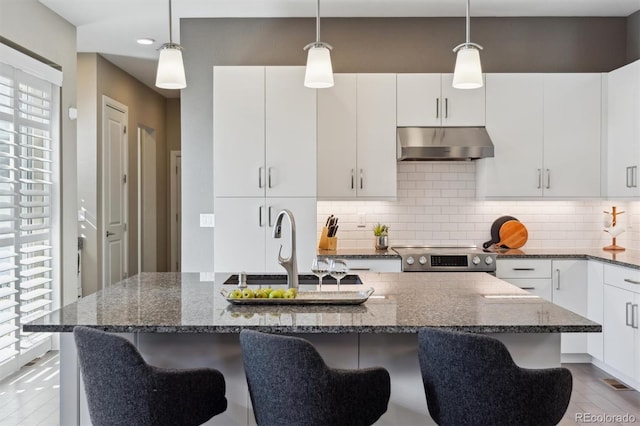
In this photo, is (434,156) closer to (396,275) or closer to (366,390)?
(396,275)

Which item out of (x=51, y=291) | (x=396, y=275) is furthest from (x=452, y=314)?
(x=51, y=291)

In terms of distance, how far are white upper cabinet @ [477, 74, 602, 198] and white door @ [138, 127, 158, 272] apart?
4.92 meters

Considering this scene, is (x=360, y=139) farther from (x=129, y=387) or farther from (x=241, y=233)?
(x=129, y=387)

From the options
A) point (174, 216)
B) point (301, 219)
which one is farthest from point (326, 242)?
point (174, 216)

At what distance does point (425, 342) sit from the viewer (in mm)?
1879

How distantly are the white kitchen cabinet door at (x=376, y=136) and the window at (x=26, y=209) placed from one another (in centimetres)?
254

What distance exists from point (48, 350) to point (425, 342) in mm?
4028

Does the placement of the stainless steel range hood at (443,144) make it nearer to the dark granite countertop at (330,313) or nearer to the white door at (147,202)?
the dark granite countertop at (330,313)

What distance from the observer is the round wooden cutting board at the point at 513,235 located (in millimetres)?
4707

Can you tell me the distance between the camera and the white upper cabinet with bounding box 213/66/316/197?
4.38 m

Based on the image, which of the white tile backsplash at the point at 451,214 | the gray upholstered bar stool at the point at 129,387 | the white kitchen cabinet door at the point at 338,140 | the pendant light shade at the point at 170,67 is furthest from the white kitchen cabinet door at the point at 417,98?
the gray upholstered bar stool at the point at 129,387

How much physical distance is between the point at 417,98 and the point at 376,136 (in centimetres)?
45

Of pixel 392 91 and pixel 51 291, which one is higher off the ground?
pixel 392 91

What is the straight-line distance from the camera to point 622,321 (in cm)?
392
